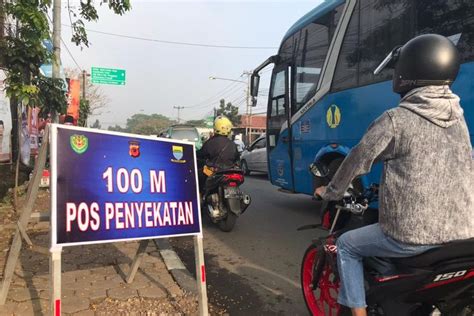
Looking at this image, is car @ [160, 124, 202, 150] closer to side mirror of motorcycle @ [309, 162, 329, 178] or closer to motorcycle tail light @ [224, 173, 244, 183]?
motorcycle tail light @ [224, 173, 244, 183]

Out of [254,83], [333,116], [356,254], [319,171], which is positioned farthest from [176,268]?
[254,83]

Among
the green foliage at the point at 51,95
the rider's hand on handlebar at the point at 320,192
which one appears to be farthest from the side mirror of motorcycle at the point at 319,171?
the green foliage at the point at 51,95

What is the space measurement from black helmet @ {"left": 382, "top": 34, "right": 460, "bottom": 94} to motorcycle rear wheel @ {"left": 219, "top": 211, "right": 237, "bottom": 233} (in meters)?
4.47

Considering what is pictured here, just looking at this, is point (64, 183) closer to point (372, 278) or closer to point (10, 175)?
point (372, 278)

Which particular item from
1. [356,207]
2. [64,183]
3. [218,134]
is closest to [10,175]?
[218,134]

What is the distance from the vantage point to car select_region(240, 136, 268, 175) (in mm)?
14906

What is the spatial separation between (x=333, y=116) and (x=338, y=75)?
22.5 inches

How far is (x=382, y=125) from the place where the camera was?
2.15 meters

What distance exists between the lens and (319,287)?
3170 mm

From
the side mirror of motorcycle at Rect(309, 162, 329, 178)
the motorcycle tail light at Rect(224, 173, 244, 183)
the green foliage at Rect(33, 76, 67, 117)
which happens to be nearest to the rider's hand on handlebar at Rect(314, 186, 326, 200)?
the side mirror of motorcycle at Rect(309, 162, 329, 178)

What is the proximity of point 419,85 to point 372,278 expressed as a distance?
1.10m

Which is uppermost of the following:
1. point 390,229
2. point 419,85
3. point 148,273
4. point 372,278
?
point 419,85

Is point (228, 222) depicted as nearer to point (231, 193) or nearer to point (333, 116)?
point (231, 193)

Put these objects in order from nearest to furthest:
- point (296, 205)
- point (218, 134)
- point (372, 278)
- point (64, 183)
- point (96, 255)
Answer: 1. point (372, 278)
2. point (64, 183)
3. point (96, 255)
4. point (218, 134)
5. point (296, 205)
